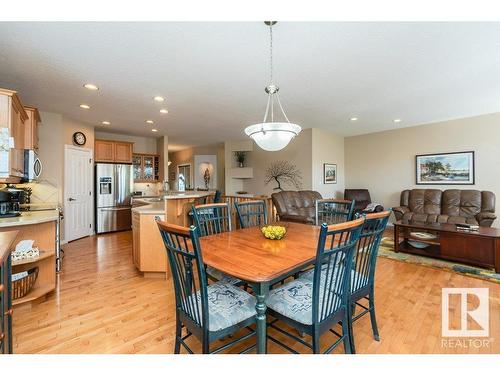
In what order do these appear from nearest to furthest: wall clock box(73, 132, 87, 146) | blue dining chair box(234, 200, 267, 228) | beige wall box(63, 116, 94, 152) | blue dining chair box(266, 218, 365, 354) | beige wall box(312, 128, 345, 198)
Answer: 1. blue dining chair box(266, 218, 365, 354)
2. blue dining chair box(234, 200, 267, 228)
3. beige wall box(63, 116, 94, 152)
4. wall clock box(73, 132, 87, 146)
5. beige wall box(312, 128, 345, 198)

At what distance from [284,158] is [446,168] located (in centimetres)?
363

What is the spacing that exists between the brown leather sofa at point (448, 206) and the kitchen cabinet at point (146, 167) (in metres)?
6.17

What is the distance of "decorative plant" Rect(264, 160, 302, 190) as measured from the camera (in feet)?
19.6

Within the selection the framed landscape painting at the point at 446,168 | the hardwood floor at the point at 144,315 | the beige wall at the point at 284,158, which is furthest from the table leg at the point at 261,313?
the framed landscape painting at the point at 446,168

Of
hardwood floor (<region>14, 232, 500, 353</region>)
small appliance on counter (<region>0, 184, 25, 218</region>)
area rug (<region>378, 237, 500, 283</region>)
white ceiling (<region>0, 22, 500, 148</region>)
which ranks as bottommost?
hardwood floor (<region>14, 232, 500, 353</region>)

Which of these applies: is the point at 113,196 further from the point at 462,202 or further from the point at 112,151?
the point at 462,202

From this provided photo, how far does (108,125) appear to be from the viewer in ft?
17.1

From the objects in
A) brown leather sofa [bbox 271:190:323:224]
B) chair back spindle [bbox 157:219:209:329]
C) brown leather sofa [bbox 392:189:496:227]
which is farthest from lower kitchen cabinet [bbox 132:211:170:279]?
brown leather sofa [bbox 392:189:496:227]

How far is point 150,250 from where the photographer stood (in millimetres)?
2941

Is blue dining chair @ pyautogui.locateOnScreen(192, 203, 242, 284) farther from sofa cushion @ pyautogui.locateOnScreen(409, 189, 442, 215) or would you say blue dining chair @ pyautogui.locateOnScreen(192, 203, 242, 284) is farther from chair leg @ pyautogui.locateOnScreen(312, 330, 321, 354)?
sofa cushion @ pyautogui.locateOnScreen(409, 189, 442, 215)

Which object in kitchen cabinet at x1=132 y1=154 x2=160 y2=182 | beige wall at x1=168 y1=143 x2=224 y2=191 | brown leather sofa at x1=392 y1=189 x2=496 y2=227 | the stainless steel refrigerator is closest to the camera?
brown leather sofa at x1=392 y1=189 x2=496 y2=227
